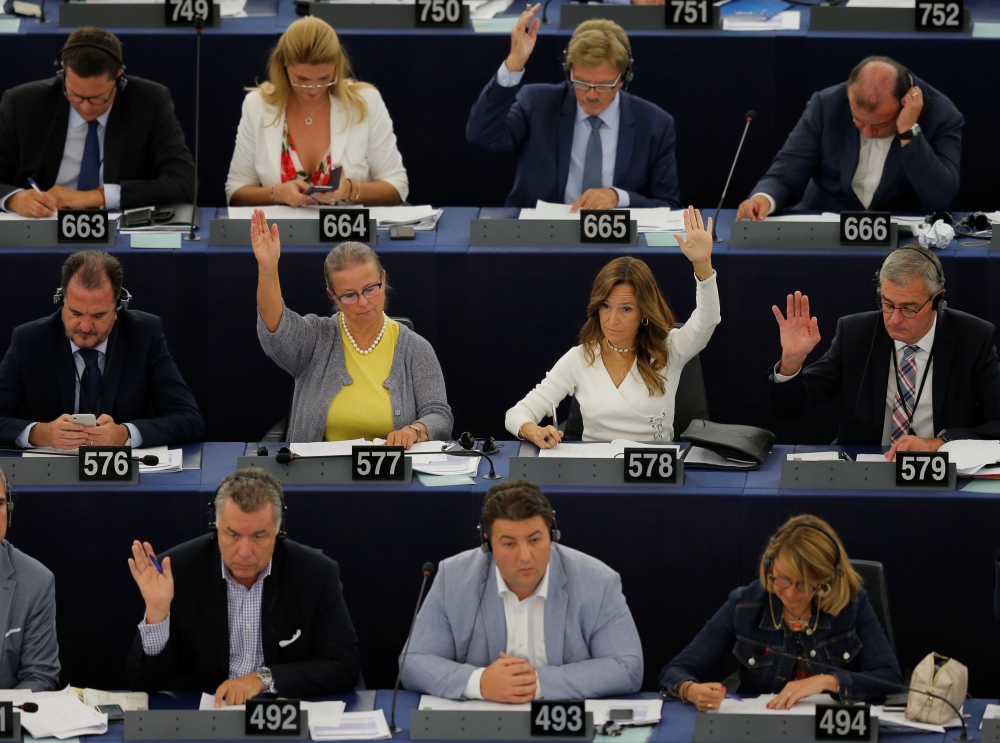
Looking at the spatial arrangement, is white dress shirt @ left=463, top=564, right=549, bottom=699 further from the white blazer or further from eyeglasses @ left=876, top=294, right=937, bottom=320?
the white blazer

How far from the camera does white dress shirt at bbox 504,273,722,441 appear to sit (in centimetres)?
531

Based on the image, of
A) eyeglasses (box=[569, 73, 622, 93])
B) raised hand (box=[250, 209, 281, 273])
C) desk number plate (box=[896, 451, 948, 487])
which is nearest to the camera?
desk number plate (box=[896, 451, 948, 487])

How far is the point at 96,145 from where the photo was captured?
6.26 metres

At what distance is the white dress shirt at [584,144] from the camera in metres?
6.20

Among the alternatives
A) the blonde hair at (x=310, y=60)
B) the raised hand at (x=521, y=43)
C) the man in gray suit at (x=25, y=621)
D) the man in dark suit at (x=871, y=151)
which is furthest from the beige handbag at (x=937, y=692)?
the blonde hair at (x=310, y=60)

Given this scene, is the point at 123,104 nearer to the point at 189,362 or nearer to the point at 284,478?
the point at 189,362

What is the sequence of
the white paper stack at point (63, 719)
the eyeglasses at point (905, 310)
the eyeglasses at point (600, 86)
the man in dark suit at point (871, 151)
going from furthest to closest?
the eyeglasses at point (600, 86), the man in dark suit at point (871, 151), the eyeglasses at point (905, 310), the white paper stack at point (63, 719)

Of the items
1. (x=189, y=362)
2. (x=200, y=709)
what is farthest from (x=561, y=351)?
(x=200, y=709)

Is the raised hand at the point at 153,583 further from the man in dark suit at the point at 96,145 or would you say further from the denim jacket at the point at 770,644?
the man in dark suit at the point at 96,145

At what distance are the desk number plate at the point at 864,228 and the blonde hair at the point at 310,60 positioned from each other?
62.0 inches

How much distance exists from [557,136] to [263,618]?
7.51 feet

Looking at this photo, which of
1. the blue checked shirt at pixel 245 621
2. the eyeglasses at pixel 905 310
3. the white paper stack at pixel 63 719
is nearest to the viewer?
the white paper stack at pixel 63 719

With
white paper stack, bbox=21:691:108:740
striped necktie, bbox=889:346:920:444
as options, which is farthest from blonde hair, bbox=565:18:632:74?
white paper stack, bbox=21:691:108:740

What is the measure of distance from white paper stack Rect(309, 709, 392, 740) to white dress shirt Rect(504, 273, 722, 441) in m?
1.23
